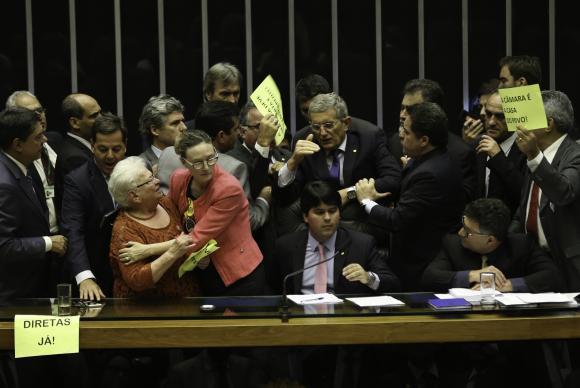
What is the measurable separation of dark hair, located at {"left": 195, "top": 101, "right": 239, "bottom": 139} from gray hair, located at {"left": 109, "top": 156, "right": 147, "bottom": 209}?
0.65m

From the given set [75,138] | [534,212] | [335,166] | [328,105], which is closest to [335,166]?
[335,166]

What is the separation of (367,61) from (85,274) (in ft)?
10.5

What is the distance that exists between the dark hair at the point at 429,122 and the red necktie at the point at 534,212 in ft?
1.58

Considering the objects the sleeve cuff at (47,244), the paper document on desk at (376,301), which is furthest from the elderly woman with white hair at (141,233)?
the paper document on desk at (376,301)

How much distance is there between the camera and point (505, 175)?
4883 millimetres

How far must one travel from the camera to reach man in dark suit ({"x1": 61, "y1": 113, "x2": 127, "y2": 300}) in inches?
176

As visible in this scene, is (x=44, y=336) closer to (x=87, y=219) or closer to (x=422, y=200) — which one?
(x=87, y=219)

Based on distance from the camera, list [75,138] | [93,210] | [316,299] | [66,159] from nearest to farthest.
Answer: [316,299] < [93,210] < [66,159] < [75,138]

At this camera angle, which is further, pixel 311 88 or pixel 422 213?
pixel 311 88

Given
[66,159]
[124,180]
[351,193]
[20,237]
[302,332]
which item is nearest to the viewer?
[302,332]

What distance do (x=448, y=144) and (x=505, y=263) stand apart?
2.88 feet

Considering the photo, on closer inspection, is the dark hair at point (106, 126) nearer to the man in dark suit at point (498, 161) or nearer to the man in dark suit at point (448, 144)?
the man in dark suit at point (448, 144)

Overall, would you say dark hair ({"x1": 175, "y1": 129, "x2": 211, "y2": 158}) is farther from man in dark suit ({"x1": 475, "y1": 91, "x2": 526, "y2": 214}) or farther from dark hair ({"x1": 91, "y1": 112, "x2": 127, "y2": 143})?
man in dark suit ({"x1": 475, "y1": 91, "x2": 526, "y2": 214})

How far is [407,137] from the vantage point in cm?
477
